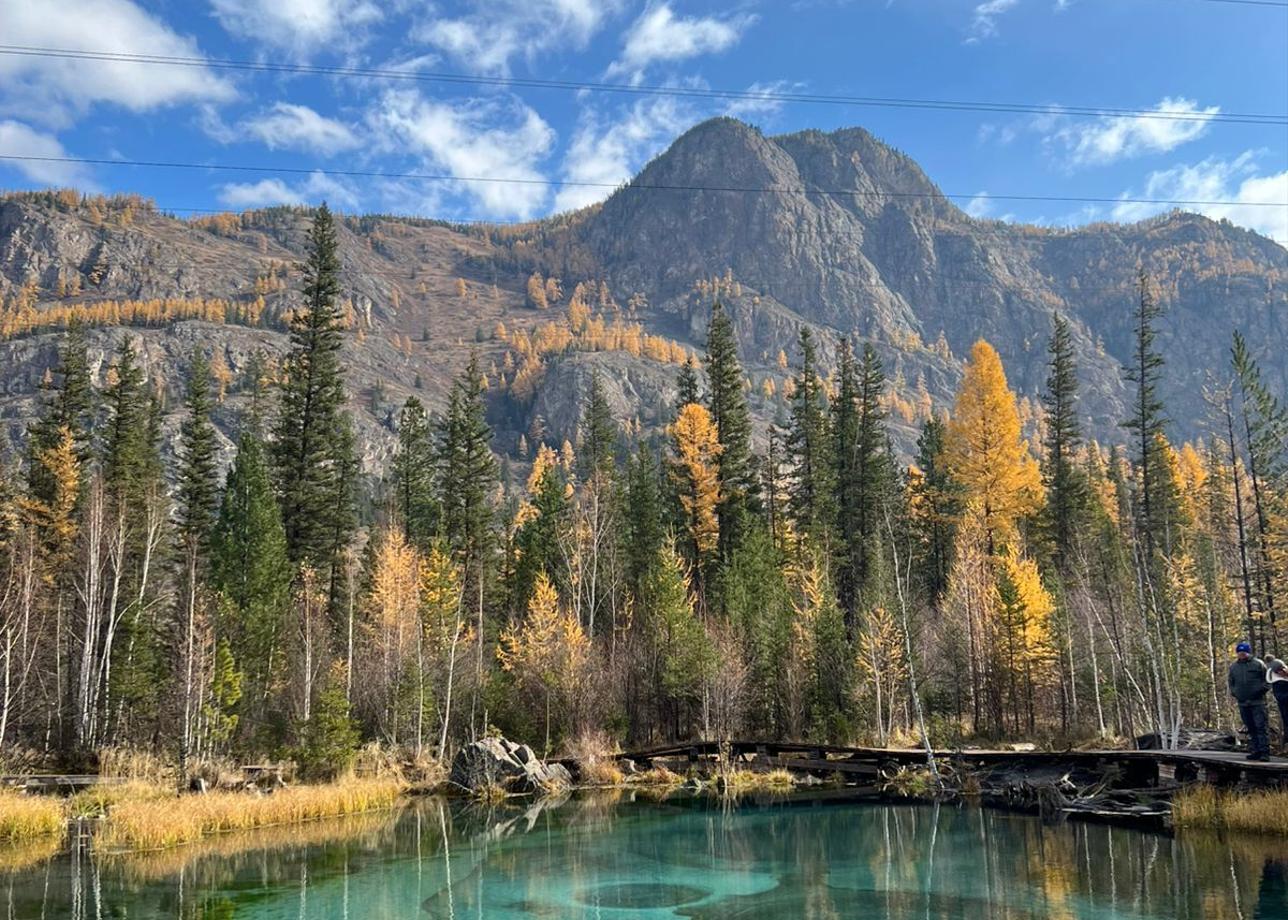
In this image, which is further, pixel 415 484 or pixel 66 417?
pixel 415 484

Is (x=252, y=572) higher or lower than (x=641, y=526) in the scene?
lower

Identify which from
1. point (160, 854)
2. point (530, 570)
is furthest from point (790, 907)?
point (530, 570)

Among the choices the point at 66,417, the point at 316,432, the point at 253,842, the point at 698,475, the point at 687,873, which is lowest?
the point at 253,842

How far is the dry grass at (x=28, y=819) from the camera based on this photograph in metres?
20.3

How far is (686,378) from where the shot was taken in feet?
169

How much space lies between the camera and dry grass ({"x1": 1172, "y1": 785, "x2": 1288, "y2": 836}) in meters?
16.8

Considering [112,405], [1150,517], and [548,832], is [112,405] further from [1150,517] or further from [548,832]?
[1150,517]

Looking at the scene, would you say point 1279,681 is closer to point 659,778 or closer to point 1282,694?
point 1282,694

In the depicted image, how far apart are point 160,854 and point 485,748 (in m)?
12.2

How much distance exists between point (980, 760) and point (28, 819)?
2408cm

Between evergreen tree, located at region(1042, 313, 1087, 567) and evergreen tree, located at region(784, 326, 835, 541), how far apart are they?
1118 centimetres

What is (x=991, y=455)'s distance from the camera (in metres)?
41.8

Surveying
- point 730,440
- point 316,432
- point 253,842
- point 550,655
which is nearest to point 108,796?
point 253,842

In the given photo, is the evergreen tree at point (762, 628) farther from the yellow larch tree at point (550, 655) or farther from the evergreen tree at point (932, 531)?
the evergreen tree at point (932, 531)
